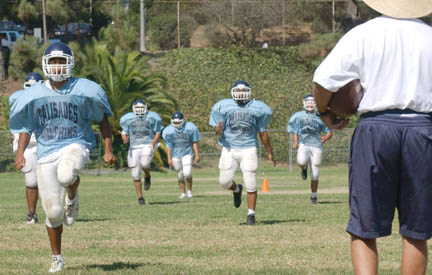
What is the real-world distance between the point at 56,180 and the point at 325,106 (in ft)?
11.1

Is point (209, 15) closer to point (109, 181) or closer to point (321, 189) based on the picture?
point (109, 181)

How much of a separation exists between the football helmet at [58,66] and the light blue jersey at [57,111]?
0.11 m

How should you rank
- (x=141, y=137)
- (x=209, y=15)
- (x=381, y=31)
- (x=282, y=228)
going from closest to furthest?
(x=381, y=31) → (x=282, y=228) → (x=141, y=137) → (x=209, y=15)

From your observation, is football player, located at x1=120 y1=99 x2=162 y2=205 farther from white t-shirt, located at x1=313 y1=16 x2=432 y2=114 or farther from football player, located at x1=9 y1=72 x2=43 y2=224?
white t-shirt, located at x1=313 y1=16 x2=432 y2=114

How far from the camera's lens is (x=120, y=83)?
33562 millimetres

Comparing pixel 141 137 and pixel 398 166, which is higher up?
pixel 398 166

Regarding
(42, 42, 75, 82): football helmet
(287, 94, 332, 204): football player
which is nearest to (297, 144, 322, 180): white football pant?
(287, 94, 332, 204): football player

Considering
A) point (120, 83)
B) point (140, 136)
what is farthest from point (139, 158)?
point (120, 83)

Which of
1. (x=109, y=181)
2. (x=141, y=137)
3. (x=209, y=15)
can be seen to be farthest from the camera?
(x=209, y=15)

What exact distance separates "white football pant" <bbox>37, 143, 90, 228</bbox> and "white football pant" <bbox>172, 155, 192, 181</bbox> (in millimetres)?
11032

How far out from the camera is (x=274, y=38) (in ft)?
159

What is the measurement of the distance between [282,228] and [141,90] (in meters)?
24.0

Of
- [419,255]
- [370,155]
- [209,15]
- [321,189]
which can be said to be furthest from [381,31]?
[209,15]

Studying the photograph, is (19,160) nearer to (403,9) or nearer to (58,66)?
(58,66)
